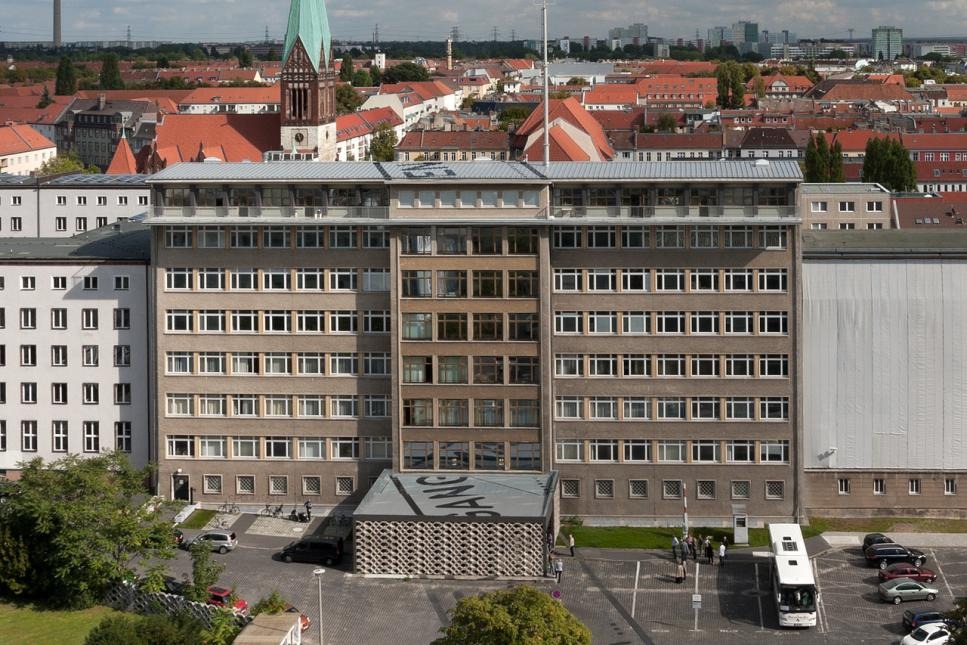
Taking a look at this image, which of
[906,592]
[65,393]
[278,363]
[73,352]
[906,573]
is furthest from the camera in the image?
[65,393]

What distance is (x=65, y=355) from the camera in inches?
3078

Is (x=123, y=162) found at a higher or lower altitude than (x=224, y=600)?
higher

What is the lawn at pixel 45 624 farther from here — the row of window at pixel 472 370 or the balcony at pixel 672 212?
the balcony at pixel 672 212

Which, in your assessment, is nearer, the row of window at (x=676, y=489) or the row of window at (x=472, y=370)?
the row of window at (x=472, y=370)

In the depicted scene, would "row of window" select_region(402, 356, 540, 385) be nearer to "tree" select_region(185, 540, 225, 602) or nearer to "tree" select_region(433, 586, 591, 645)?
"tree" select_region(185, 540, 225, 602)

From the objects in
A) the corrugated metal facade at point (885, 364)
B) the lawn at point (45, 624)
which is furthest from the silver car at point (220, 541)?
the corrugated metal facade at point (885, 364)

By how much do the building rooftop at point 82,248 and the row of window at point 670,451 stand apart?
2217 centimetres

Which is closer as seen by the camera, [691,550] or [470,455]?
[691,550]

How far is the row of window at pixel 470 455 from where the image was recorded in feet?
240

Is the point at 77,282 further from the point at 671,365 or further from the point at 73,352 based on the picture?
the point at 671,365

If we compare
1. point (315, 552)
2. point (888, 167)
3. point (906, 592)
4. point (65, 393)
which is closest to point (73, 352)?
point (65, 393)

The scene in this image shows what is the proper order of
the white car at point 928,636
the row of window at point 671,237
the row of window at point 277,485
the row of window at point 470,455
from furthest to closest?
the row of window at point 277,485 → the row of window at point 470,455 → the row of window at point 671,237 → the white car at point 928,636

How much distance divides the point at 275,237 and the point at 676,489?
2117 cm

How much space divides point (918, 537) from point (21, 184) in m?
69.4
